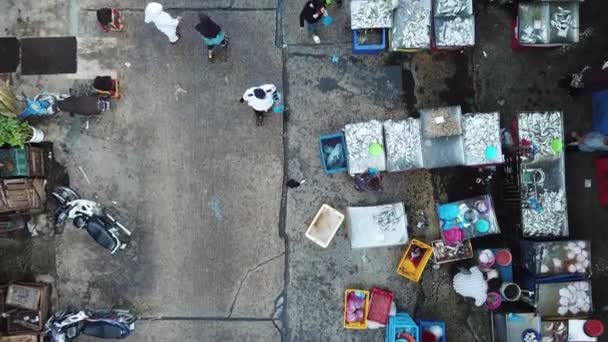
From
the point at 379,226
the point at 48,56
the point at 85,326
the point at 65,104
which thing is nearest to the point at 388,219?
the point at 379,226

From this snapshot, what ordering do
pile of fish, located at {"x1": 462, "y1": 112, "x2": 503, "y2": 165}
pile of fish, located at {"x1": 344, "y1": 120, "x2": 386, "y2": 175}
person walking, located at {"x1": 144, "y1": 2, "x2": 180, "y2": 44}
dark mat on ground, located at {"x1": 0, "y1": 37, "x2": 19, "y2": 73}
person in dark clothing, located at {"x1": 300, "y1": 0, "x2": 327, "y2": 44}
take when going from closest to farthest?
person walking, located at {"x1": 144, "y1": 2, "x2": 180, "y2": 44} < pile of fish, located at {"x1": 462, "y1": 112, "x2": 503, "y2": 165} < pile of fish, located at {"x1": 344, "y1": 120, "x2": 386, "y2": 175} < person in dark clothing, located at {"x1": 300, "y1": 0, "x2": 327, "y2": 44} < dark mat on ground, located at {"x1": 0, "y1": 37, "x2": 19, "y2": 73}

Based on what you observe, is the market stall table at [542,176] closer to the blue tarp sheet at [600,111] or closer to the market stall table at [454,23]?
the blue tarp sheet at [600,111]

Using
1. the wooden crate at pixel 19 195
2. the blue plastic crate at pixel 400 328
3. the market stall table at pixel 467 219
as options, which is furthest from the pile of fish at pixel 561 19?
the wooden crate at pixel 19 195

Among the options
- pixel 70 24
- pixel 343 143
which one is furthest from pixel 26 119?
pixel 343 143

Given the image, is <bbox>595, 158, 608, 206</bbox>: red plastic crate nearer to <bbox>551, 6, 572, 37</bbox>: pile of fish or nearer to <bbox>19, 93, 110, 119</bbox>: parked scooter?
<bbox>551, 6, 572, 37</bbox>: pile of fish

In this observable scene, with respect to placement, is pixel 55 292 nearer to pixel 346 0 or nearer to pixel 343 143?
pixel 343 143

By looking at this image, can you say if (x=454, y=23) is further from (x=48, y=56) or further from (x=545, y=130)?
(x=48, y=56)

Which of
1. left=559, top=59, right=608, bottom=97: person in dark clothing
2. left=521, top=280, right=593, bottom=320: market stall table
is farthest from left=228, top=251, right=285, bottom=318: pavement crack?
left=559, top=59, right=608, bottom=97: person in dark clothing
